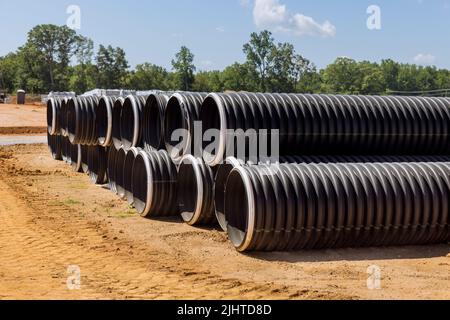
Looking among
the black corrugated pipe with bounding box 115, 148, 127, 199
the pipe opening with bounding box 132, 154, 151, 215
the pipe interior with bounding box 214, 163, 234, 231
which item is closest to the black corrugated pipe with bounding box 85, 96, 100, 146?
the black corrugated pipe with bounding box 115, 148, 127, 199

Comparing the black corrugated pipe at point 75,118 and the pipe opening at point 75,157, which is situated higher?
the black corrugated pipe at point 75,118

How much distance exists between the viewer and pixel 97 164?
19422 millimetres

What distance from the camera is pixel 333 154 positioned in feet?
42.1

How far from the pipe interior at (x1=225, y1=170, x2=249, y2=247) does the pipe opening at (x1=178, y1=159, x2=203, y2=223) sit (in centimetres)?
143

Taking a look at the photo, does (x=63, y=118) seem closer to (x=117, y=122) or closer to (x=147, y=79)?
(x=117, y=122)

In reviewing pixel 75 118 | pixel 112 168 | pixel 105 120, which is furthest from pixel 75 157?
pixel 112 168

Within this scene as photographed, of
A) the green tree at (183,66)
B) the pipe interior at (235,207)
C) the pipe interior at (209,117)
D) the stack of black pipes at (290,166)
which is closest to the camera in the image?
the stack of black pipes at (290,166)

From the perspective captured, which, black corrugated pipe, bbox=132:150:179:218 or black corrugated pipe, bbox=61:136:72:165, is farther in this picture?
black corrugated pipe, bbox=61:136:72:165

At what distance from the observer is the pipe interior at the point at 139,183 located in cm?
1386

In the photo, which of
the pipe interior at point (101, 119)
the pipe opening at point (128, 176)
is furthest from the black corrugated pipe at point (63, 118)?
the pipe opening at point (128, 176)

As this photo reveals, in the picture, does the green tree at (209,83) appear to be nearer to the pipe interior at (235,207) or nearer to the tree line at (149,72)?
the tree line at (149,72)

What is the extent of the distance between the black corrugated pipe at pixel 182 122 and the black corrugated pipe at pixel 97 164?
17.8ft

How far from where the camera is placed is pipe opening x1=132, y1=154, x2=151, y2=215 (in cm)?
1382

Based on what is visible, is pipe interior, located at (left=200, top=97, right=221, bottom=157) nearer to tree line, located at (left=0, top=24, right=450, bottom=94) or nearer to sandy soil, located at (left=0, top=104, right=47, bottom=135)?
sandy soil, located at (left=0, top=104, right=47, bottom=135)
